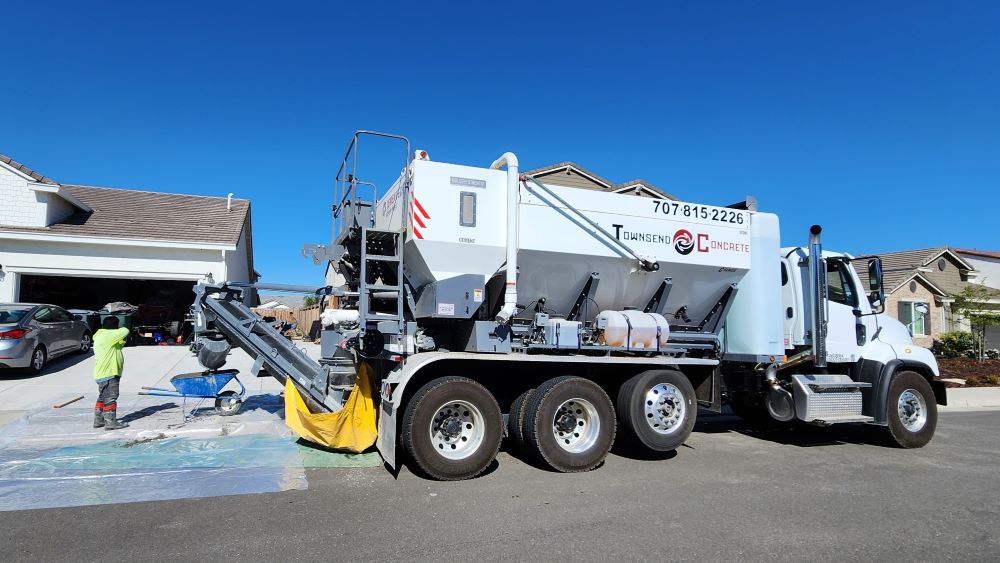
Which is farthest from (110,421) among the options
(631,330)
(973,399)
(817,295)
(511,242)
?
(973,399)

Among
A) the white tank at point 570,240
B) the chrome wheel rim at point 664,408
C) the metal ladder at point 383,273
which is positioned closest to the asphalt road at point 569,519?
→ the chrome wheel rim at point 664,408

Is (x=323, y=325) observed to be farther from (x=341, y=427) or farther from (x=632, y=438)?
(x=632, y=438)

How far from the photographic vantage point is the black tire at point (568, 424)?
20.6 ft

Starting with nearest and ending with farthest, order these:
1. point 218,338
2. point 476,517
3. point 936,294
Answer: point 476,517, point 218,338, point 936,294

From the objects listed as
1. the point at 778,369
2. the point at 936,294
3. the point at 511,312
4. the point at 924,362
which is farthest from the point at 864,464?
the point at 936,294

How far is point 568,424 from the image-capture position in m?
6.55

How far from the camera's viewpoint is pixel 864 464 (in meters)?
7.25

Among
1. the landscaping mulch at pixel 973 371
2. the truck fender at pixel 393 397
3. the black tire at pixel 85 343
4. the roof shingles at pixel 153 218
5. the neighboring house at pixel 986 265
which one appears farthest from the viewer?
the neighboring house at pixel 986 265

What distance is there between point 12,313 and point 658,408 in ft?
41.2

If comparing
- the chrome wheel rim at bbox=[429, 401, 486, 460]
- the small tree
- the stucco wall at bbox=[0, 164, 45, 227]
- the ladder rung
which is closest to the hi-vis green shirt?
the ladder rung

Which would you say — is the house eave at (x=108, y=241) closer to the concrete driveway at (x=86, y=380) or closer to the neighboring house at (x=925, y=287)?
the concrete driveway at (x=86, y=380)

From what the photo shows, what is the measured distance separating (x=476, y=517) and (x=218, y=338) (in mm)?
5110

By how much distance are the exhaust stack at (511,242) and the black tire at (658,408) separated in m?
1.79

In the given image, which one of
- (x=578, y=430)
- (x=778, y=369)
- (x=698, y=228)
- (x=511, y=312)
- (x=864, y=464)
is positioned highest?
(x=698, y=228)
